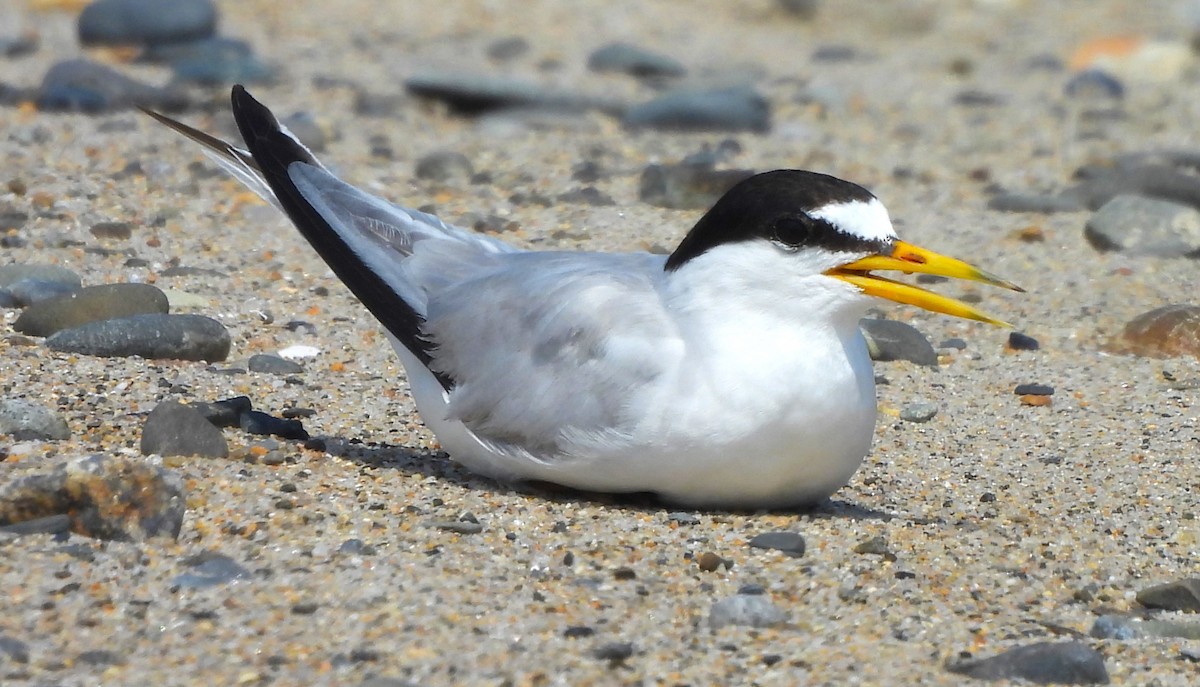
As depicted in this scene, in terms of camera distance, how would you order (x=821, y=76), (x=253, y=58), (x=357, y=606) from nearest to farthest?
(x=357, y=606) → (x=253, y=58) → (x=821, y=76)

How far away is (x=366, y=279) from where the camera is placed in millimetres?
4660

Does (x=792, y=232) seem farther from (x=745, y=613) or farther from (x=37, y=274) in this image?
(x=37, y=274)

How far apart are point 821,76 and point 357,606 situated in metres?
7.81

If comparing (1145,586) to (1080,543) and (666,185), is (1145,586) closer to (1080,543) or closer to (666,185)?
(1080,543)

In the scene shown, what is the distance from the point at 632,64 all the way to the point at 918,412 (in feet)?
18.3

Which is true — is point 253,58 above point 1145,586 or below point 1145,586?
above

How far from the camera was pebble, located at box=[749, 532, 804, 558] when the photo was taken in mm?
3881

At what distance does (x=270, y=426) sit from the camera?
4.64m

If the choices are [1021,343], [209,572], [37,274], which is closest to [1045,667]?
[209,572]

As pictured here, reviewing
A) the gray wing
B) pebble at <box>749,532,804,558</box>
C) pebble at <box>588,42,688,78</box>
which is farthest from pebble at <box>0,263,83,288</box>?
pebble at <box>588,42,688,78</box>

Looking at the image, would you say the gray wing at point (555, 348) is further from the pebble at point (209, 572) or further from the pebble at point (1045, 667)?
the pebble at point (1045, 667)

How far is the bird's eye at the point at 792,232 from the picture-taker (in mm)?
3920

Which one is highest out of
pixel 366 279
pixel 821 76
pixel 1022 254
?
pixel 821 76

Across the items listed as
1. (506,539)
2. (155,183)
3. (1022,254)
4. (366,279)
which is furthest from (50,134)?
(506,539)
